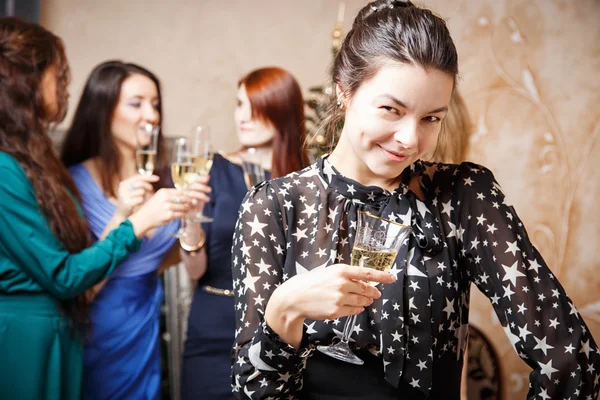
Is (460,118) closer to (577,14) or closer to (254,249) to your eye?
(577,14)

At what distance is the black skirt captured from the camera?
3.97ft

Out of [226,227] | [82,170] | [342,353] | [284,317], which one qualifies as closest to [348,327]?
[342,353]

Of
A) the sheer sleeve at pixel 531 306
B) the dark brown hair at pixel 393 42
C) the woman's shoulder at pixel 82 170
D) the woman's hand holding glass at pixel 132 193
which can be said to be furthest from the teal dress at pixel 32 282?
the sheer sleeve at pixel 531 306

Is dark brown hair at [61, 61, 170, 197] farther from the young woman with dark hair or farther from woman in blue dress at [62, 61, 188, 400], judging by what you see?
the young woman with dark hair

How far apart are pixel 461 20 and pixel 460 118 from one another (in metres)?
→ 0.54

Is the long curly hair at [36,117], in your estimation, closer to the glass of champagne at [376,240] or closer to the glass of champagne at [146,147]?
the glass of champagne at [146,147]

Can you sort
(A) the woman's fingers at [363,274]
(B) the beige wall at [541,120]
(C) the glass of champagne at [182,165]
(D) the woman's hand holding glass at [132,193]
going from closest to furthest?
(A) the woman's fingers at [363,274] < (C) the glass of champagne at [182,165] < (D) the woman's hand holding glass at [132,193] < (B) the beige wall at [541,120]

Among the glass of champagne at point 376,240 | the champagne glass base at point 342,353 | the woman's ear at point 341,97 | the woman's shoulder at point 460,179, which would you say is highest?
the woman's ear at point 341,97

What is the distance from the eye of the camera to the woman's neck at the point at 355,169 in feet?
4.17

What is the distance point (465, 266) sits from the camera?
1.23m

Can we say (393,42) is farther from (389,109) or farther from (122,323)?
(122,323)

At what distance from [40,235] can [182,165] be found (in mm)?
543

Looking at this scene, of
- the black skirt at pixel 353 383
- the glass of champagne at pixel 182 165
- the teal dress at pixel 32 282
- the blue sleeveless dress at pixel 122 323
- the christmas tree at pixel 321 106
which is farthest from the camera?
the blue sleeveless dress at pixel 122 323

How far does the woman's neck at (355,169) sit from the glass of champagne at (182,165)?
97 cm
